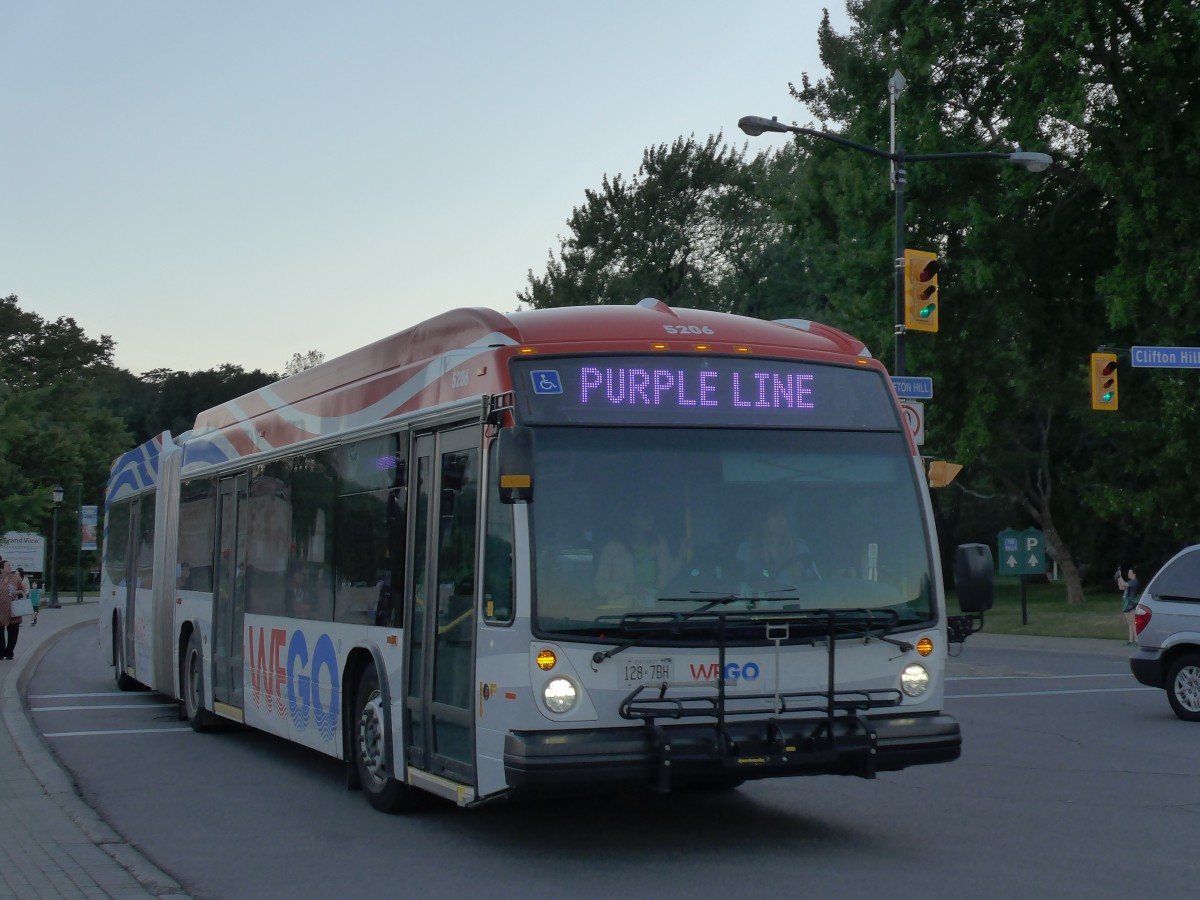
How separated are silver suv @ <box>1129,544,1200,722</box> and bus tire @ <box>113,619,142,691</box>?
12.6 m

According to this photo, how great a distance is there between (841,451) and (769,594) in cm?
102

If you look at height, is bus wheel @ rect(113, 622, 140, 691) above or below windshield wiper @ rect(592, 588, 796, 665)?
below

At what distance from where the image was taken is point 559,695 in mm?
8102

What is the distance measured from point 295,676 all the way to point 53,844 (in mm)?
3273

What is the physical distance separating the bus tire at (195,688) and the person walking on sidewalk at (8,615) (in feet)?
33.6

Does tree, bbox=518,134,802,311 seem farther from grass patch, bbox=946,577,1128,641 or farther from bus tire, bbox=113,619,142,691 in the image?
bus tire, bbox=113,619,142,691

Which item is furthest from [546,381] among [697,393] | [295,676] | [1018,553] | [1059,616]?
[1059,616]

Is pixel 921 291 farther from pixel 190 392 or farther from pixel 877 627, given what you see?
pixel 190 392

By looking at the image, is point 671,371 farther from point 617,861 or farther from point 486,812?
point 486,812

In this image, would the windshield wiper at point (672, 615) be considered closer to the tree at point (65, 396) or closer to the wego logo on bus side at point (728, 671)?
the wego logo on bus side at point (728, 671)

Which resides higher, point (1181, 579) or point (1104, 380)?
point (1104, 380)

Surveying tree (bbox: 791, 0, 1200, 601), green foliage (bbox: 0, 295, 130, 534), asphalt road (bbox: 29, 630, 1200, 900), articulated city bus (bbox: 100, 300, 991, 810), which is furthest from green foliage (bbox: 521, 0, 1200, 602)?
green foliage (bbox: 0, 295, 130, 534)

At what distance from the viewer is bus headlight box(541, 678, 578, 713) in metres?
8.09

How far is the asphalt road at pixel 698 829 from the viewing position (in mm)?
8039
